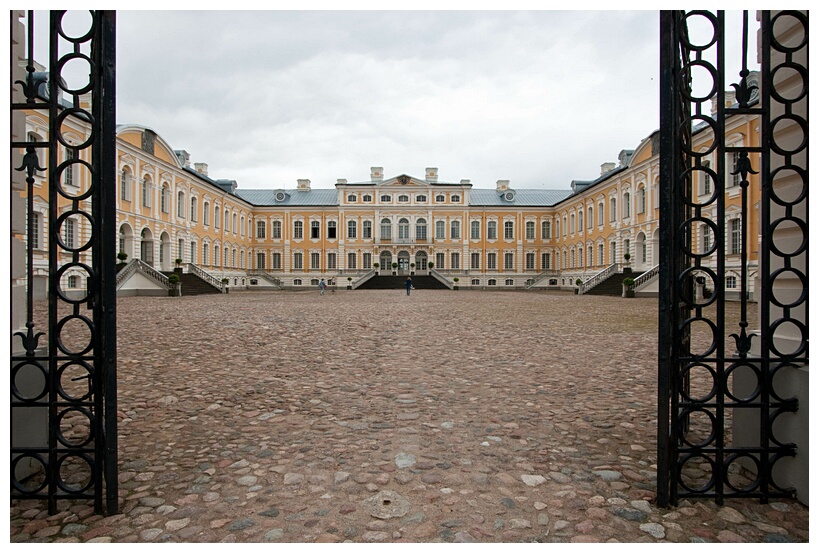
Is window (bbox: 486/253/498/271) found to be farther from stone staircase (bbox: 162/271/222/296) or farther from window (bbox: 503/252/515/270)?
stone staircase (bbox: 162/271/222/296)

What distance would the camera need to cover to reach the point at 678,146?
272 cm

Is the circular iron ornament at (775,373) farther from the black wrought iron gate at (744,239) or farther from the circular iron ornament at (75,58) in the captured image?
the circular iron ornament at (75,58)

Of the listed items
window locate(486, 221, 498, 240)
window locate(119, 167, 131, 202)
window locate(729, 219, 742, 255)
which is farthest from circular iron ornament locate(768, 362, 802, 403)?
window locate(486, 221, 498, 240)

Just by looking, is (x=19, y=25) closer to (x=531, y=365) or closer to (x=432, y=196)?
(x=531, y=365)

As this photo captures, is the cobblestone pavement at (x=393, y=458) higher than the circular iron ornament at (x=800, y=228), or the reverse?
the circular iron ornament at (x=800, y=228)

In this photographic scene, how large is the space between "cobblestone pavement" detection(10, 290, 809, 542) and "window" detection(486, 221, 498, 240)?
1905 inches

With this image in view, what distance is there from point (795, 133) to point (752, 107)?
0.25 meters

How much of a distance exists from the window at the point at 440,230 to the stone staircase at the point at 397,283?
617 cm

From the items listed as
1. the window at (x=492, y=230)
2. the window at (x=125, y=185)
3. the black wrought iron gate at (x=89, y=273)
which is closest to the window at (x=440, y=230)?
the window at (x=492, y=230)

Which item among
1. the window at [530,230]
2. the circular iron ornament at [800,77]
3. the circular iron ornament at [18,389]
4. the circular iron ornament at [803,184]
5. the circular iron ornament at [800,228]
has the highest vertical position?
the window at [530,230]

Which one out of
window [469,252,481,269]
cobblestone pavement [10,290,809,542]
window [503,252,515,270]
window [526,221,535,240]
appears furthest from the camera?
window [469,252,481,269]

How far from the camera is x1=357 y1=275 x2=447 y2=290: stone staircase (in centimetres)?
4781

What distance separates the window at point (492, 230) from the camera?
54750 mm
